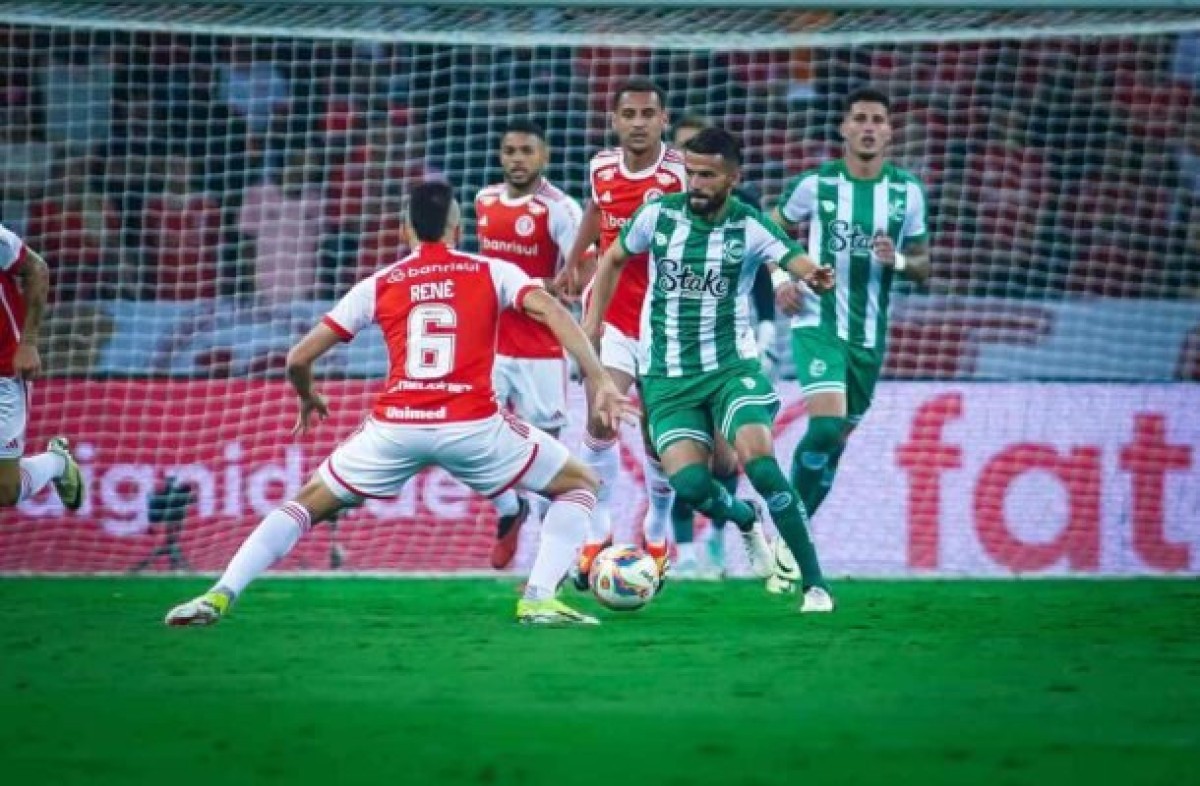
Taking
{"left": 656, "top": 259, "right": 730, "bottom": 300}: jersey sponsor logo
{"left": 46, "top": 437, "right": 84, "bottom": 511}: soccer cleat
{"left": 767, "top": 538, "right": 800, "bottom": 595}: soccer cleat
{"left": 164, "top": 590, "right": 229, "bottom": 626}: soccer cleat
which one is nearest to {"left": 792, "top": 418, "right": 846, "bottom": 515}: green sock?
{"left": 767, "top": 538, "right": 800, "bottom": 595}: soccer cleat

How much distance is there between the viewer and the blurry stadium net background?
1273cm

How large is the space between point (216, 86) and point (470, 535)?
4237 millimetres

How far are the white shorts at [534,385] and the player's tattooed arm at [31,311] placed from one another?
93.0 inches

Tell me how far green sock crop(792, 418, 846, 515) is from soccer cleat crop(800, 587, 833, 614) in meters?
1.52

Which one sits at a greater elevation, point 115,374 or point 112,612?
point 115,374

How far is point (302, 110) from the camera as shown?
15.2 meters

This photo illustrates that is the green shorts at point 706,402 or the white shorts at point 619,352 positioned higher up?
the white shorts at point 619,352

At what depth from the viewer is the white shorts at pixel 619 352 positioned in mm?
10617

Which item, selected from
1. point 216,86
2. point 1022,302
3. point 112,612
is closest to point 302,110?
point 216,86

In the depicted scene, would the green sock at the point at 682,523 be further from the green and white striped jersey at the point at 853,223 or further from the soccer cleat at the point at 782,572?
the green and white striped jersey at the point at 853,223

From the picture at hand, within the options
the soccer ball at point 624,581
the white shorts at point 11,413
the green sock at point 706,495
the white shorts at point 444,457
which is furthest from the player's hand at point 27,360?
the green sock at point 706,495

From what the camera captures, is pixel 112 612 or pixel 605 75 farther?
pixel 605 75

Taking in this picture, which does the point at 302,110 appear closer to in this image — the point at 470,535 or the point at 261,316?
the point at 261,316

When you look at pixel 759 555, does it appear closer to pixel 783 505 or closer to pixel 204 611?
pixel 783 505
